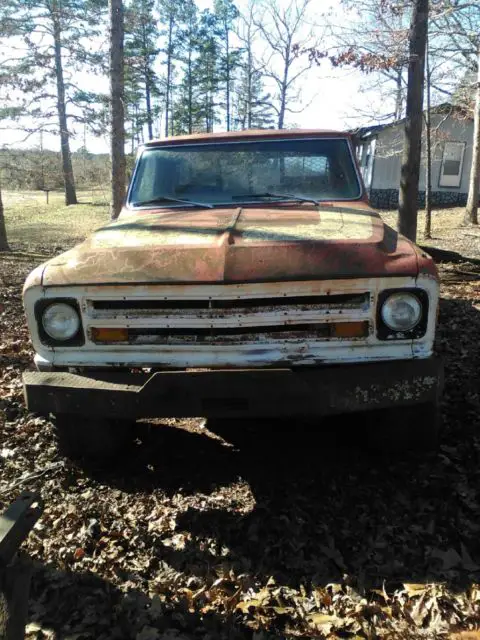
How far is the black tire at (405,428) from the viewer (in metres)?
3.05

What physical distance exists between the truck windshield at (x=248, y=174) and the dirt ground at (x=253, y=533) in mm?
1620

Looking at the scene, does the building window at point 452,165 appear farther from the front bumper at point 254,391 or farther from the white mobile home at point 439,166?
the front bumper at point 254,391

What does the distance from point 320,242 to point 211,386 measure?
2.99ft

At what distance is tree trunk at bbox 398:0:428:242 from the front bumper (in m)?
6.95

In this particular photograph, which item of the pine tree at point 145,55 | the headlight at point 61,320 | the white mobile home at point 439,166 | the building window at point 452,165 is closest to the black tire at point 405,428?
the headlight at point 61,320

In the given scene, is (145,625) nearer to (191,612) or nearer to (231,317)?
(191,612)

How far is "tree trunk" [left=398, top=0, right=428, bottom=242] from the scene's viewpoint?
28.4ft

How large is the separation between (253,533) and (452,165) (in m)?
25.0

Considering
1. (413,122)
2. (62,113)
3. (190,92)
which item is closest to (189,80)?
(190,92)

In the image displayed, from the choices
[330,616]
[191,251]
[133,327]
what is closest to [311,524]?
[330,616]

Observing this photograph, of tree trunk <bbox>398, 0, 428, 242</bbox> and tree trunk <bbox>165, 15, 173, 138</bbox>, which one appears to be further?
tree trunk <bbox>165, 15, 173, 138</bbox>

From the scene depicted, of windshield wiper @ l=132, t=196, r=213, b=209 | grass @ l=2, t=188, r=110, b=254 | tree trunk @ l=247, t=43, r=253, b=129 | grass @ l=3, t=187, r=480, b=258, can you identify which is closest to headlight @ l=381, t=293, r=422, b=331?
windshield wiper @ l=132, t=196, r=213, b=209

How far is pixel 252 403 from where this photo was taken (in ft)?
8.57

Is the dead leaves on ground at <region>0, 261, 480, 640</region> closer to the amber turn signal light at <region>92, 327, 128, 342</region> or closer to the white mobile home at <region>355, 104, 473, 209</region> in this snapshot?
the amber turn signal light at <region>92, 327, 128, 342</region>
